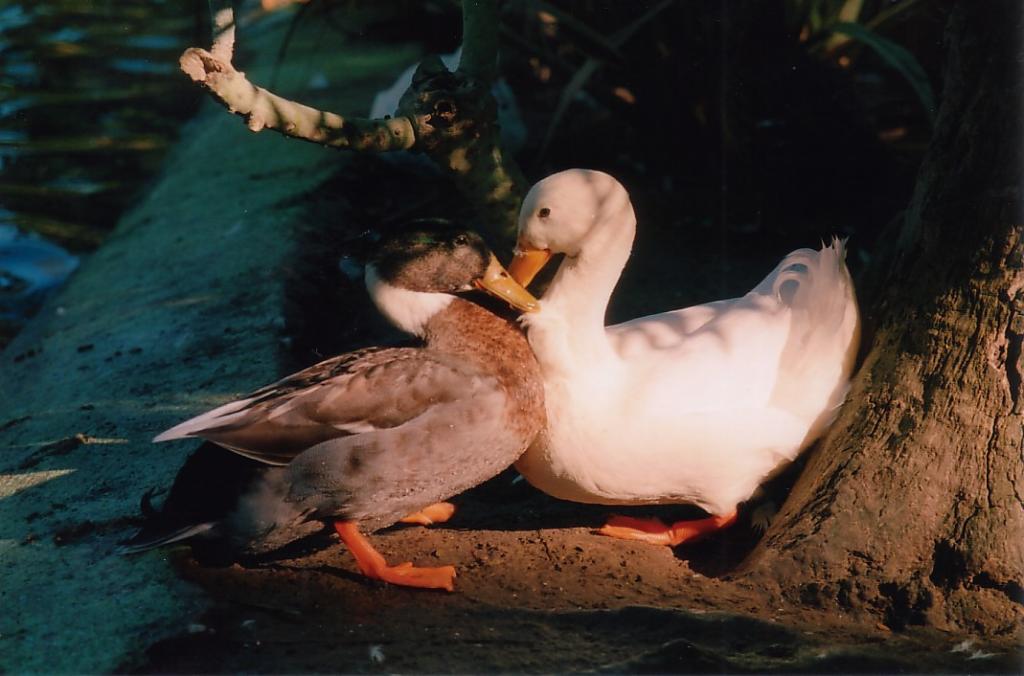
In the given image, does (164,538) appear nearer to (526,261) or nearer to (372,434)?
(372,434)

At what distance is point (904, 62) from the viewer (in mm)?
5168

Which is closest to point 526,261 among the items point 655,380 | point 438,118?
point 655,380

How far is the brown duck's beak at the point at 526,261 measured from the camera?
3.79m

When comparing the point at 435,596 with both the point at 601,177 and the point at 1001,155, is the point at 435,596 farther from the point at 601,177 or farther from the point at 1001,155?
the point at 1001,155

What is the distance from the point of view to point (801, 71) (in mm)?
5836

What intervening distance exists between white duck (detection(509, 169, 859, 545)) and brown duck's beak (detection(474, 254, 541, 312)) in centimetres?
5

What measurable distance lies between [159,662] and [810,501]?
1.88 meters

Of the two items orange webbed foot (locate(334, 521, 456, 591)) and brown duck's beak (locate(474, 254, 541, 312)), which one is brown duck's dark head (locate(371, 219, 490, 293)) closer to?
brown duck's beak (locate(474, 254, 541, 312))

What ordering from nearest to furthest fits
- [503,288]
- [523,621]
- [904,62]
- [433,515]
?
[523,621], [503,288], [433,515], [904,62]

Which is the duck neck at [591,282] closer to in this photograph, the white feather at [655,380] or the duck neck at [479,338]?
the white feather at [655,380]

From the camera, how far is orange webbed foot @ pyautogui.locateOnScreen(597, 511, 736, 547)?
147 inches

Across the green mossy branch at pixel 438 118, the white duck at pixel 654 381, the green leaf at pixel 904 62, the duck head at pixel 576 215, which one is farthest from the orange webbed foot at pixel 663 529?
the green leaf at pixel 904 62

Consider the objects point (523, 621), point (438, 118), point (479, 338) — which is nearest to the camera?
point (523, 621)

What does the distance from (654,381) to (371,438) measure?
91 cm
